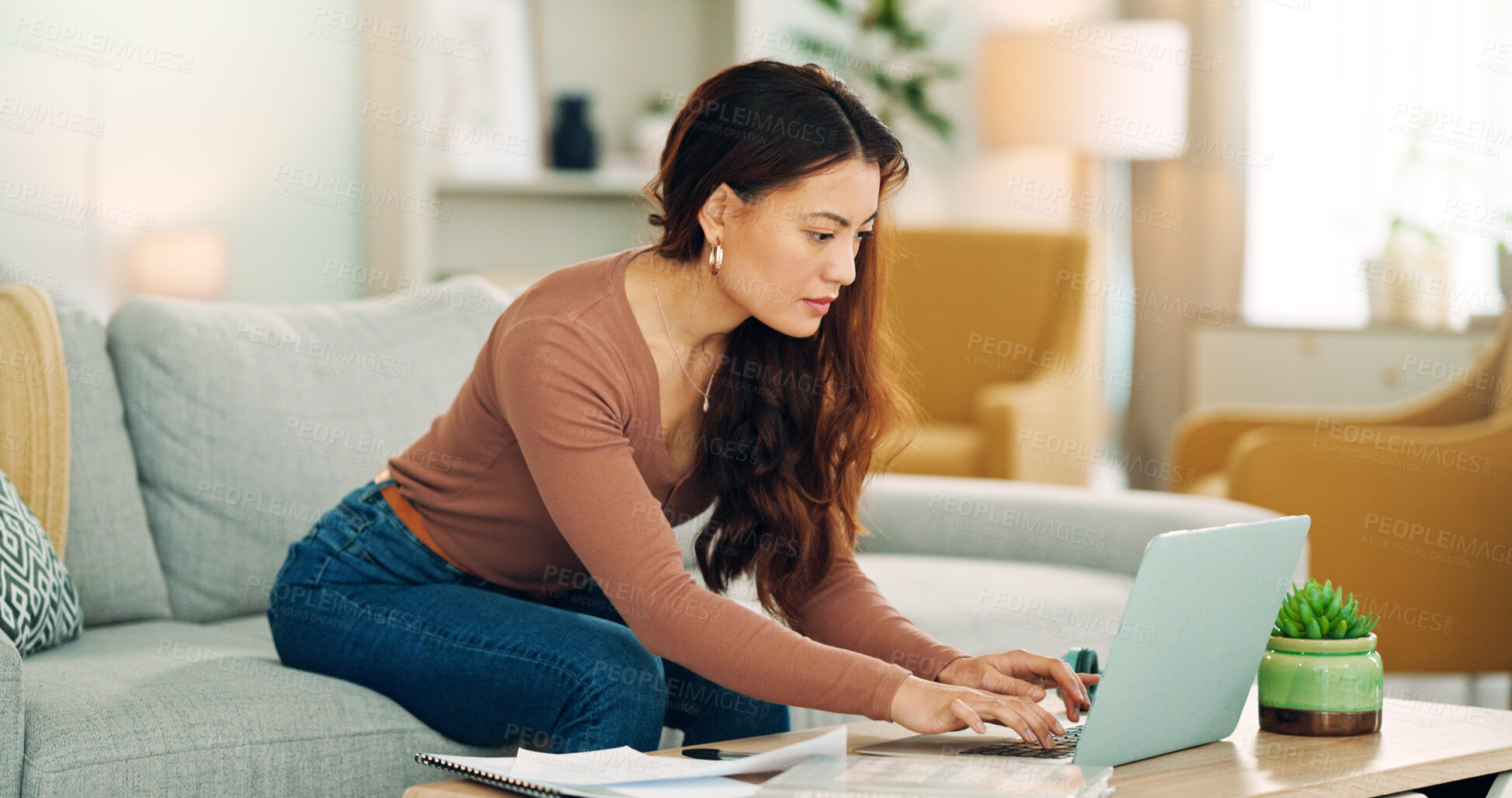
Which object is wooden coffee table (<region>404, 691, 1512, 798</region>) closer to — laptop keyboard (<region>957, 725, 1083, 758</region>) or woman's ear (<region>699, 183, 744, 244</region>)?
laptop keyboard (<region>957, 725, 1083, 758</region>)

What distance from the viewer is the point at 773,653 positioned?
1.11 meters

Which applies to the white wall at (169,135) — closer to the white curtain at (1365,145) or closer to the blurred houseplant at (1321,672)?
the blurred houseplant at (1321,672)

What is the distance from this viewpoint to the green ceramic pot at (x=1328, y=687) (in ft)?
3.69

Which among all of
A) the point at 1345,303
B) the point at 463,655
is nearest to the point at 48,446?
the point at 463,655

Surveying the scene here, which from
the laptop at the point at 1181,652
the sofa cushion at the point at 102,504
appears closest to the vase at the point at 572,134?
the sofa cushion at the point at 102,504

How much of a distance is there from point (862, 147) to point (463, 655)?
59cm

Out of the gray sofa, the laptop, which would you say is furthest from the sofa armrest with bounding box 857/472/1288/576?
the laptop

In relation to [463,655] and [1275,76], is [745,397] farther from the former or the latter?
[1275,76]

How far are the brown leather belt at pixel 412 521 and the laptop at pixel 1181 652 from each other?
0.53 meters

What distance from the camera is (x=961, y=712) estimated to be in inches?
40.2

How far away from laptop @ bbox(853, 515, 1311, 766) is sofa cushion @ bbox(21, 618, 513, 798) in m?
0.51

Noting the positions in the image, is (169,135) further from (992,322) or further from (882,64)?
(882,64)

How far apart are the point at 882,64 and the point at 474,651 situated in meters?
3.40

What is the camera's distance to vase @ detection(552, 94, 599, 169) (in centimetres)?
359
